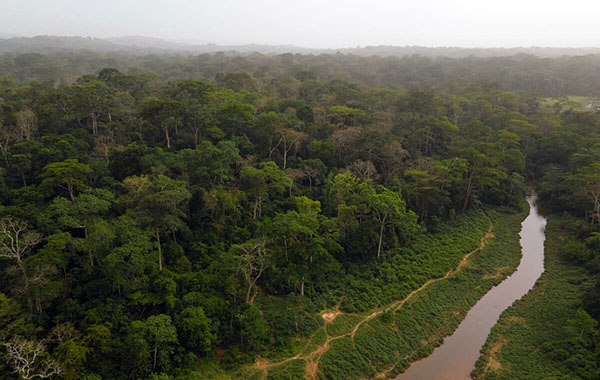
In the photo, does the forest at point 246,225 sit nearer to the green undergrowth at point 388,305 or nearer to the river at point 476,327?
the green undergrowth at point 388,305

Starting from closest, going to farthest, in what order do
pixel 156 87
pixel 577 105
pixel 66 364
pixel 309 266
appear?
pixel 66 364 < pixel 309 266 < pixel 156 87 < pixel 577 105

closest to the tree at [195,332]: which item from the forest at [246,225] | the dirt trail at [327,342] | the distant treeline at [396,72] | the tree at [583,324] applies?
the forest at [246,225]

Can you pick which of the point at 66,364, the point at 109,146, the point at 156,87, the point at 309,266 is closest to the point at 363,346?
the point at 309,266

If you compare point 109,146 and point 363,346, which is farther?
point 109,146

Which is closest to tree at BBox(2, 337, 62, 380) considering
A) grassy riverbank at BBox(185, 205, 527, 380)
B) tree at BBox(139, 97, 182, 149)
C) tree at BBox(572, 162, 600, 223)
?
grassy riverbank at BBox(185, 205, 527, 380)

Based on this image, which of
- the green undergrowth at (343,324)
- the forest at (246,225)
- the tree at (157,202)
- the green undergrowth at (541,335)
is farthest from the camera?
the tree at (157,202)

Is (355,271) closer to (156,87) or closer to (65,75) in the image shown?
(156,87)
